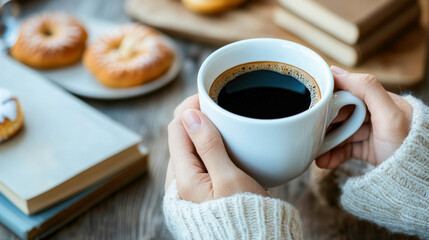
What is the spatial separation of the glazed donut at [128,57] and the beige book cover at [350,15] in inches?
14.2

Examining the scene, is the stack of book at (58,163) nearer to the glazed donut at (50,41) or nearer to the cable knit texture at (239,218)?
the glazed donut at (50,41)

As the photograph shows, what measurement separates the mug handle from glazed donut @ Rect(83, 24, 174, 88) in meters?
0.54

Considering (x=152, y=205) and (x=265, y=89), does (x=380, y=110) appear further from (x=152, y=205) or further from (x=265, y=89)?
(x=152, y=205)

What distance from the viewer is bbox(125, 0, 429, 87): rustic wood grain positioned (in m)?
1.13

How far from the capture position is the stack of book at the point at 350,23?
1101mm

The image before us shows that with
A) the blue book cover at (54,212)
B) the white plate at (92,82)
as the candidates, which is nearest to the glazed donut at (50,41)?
the white plate at (92,82)

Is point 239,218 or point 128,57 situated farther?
point 128,57

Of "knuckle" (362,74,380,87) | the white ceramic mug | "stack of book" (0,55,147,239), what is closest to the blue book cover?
"stack of book" (0,55,147,239)

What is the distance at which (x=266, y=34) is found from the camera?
4.09ft

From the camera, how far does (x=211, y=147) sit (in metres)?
0.62

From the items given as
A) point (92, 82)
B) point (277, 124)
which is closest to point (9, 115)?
point (92, 82)

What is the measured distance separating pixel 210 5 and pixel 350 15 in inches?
14.2

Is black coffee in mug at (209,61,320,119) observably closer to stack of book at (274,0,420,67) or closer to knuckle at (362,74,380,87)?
knuckle at (362,74,380,87)

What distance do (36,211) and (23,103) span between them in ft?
0.88
